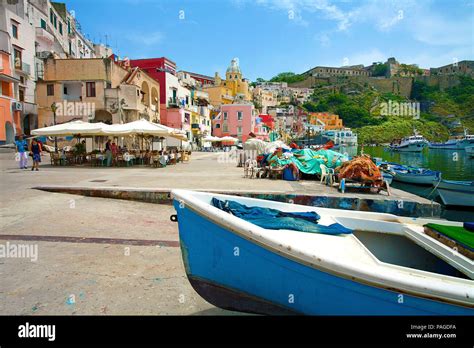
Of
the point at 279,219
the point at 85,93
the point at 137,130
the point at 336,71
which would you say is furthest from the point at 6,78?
the point at 336,71

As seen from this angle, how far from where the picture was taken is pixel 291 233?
3.34 m

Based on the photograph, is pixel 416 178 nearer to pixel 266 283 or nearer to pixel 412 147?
pixel 266 283

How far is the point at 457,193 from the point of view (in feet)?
45.8

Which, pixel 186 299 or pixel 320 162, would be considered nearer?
pixel 186 299

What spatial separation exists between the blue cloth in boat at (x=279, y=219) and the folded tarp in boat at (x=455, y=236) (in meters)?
0.98

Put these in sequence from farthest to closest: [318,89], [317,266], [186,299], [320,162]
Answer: [318,89] < [320,162] < [186,299] < [317,266]

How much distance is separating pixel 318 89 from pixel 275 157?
14513 cm

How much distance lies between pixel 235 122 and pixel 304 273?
195ft

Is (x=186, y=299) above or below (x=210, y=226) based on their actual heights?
below

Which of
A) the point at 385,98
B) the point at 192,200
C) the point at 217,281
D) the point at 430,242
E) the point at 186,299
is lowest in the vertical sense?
the point at 186,299

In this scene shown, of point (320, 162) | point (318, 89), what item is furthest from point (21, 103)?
point (318, 89)

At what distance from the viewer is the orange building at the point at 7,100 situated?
27.3m

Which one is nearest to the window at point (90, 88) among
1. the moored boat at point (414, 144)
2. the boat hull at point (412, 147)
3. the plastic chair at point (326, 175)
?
the plastic chair at point (326, 175)

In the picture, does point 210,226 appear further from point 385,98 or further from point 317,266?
point 385,98
